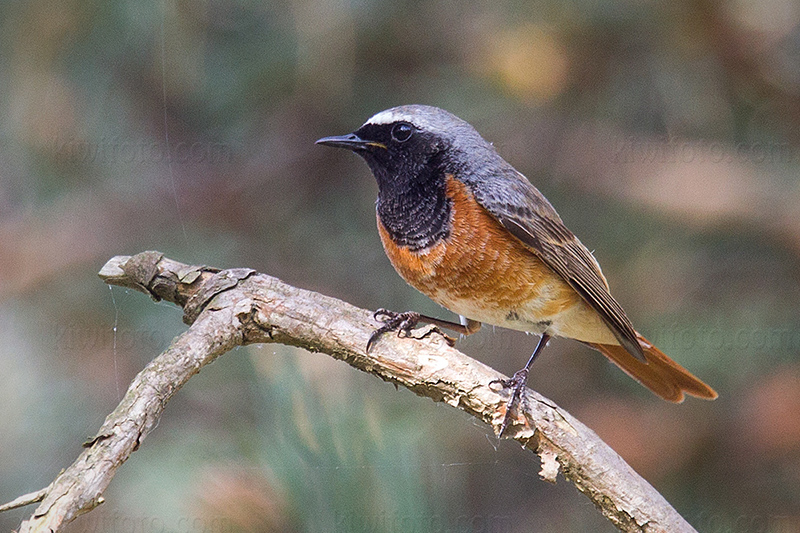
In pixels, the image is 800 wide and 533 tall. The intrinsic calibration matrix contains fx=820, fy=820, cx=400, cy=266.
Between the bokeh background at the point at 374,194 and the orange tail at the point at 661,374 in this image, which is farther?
the bokeh background at the point at 374,194

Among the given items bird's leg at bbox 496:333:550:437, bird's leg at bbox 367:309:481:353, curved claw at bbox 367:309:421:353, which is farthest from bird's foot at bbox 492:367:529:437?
curved claw at bbox 367:309:421:353

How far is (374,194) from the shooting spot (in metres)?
3.36

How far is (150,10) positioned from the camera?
2775mm

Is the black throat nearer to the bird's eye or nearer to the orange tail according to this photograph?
the bird's eye

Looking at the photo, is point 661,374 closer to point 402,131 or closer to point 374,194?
point 402,131

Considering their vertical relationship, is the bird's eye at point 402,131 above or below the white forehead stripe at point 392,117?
below

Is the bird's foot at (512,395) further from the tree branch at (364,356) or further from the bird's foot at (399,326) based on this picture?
the bird's foot at (399,326)

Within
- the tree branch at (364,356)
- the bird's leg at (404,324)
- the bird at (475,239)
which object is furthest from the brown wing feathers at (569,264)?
the tree branch at (364,356)

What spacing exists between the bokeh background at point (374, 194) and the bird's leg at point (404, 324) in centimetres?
27

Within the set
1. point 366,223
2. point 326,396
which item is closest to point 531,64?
point 366,223

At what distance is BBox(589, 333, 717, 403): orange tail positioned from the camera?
8.51ft

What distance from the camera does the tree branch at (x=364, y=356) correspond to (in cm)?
184

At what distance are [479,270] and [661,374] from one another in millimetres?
781

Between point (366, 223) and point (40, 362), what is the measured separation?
4.24 ft
